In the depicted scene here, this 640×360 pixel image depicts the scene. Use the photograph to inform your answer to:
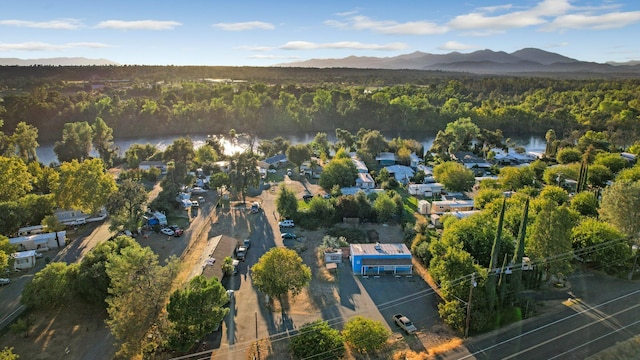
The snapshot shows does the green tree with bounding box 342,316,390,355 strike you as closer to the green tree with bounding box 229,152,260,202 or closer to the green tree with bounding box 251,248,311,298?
the green tree with bounding box 251,248,311,298

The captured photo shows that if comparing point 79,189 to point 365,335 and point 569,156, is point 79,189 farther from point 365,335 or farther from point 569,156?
point 569,156

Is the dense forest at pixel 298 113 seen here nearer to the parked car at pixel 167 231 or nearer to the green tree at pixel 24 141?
the green tree at pixel 24 141

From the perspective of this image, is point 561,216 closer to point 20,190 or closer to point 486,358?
point 486,358

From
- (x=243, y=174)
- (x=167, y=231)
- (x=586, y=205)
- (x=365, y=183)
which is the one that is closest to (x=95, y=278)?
(x=167, y=231)

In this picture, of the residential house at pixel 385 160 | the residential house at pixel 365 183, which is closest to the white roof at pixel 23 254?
the residential house at pixel 365 183

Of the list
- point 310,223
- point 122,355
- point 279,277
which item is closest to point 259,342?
point 279,277
